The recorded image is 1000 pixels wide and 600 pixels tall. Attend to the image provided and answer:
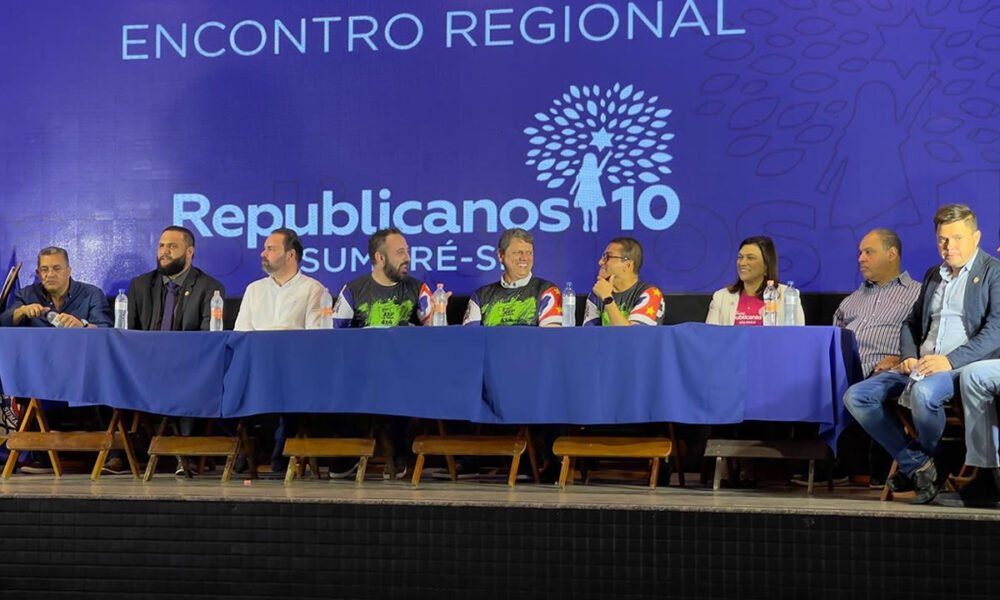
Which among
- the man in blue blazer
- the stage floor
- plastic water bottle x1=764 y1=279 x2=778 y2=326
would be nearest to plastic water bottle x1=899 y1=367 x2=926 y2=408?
the man in blue blazer

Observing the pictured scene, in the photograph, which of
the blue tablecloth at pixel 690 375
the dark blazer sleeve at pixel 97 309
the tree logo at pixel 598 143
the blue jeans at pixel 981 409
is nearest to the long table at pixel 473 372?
the blue tablecloth at pixel 690 375

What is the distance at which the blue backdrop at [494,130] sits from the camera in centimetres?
652

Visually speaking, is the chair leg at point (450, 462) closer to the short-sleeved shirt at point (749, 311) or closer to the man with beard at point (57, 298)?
the short-sleeved shirt at point (749, 311)

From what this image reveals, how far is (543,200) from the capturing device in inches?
273

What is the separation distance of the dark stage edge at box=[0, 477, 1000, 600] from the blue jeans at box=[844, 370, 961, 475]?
0.25 metres

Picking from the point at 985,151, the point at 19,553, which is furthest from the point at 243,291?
the point at 985,151

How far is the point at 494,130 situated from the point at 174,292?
6.48 feet

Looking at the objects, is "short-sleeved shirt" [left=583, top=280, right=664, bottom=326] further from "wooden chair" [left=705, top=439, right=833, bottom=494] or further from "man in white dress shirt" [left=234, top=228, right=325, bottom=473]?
"man in white dress shirt" [left=234, top=228, right=325, bottom=473]

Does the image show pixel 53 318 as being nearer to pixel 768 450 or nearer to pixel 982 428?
pixel 768 450

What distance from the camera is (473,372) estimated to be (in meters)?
5.20

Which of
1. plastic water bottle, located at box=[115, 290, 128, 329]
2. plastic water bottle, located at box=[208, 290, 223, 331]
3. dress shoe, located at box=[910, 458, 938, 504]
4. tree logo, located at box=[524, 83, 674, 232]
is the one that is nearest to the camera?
dress shoe, located at box=[910, 458, 938, 504]

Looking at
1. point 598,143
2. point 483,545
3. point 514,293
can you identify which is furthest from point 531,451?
point 598,143

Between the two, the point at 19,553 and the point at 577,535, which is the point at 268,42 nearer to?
the point at 19,553

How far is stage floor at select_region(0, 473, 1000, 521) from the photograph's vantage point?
4.35 metres
